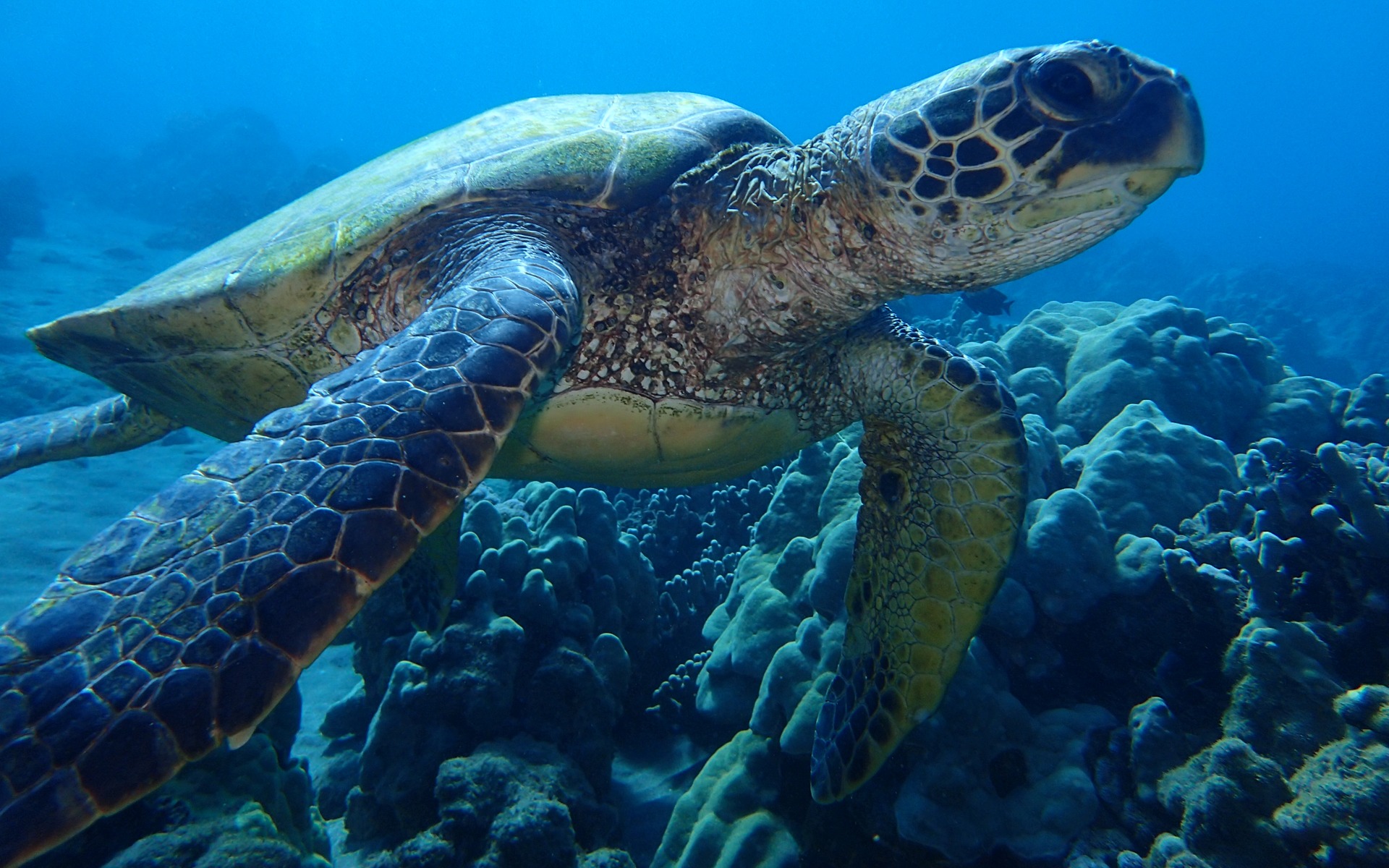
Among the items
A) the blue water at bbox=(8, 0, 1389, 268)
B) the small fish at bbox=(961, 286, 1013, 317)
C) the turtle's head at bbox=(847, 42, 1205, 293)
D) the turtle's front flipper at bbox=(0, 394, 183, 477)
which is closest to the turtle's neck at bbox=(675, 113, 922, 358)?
the turtle's head at bbox=(847, 42, 1205, 293)

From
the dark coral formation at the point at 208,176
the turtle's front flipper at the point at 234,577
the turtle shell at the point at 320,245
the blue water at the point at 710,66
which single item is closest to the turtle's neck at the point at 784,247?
the turtle shell at the point at 320,245

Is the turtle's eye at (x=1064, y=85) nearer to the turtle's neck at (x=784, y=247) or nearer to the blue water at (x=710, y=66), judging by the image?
the turtle's neck at (x=784, y=247)

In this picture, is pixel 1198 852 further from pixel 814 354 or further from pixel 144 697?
pixel 144 697

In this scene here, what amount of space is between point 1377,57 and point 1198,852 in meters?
139

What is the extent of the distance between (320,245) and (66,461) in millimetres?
7640

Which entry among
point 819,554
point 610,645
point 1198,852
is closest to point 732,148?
point 819,554

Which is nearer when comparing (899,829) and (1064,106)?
(1064,106)

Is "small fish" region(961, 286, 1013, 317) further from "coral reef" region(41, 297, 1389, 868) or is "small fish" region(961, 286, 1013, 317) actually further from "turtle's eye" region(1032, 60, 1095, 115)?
"turtle's eye" region(1032, 60, 1095, 115)

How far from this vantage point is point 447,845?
7.57 feet

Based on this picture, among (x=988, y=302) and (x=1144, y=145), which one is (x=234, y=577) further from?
(x=988, y=302)

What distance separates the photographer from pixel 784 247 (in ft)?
8.30

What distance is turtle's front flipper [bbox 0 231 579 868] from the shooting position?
1077 millimetres

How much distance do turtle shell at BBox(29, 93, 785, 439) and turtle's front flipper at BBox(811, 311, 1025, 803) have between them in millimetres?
1346

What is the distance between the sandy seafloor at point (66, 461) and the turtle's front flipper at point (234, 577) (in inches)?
96.7
